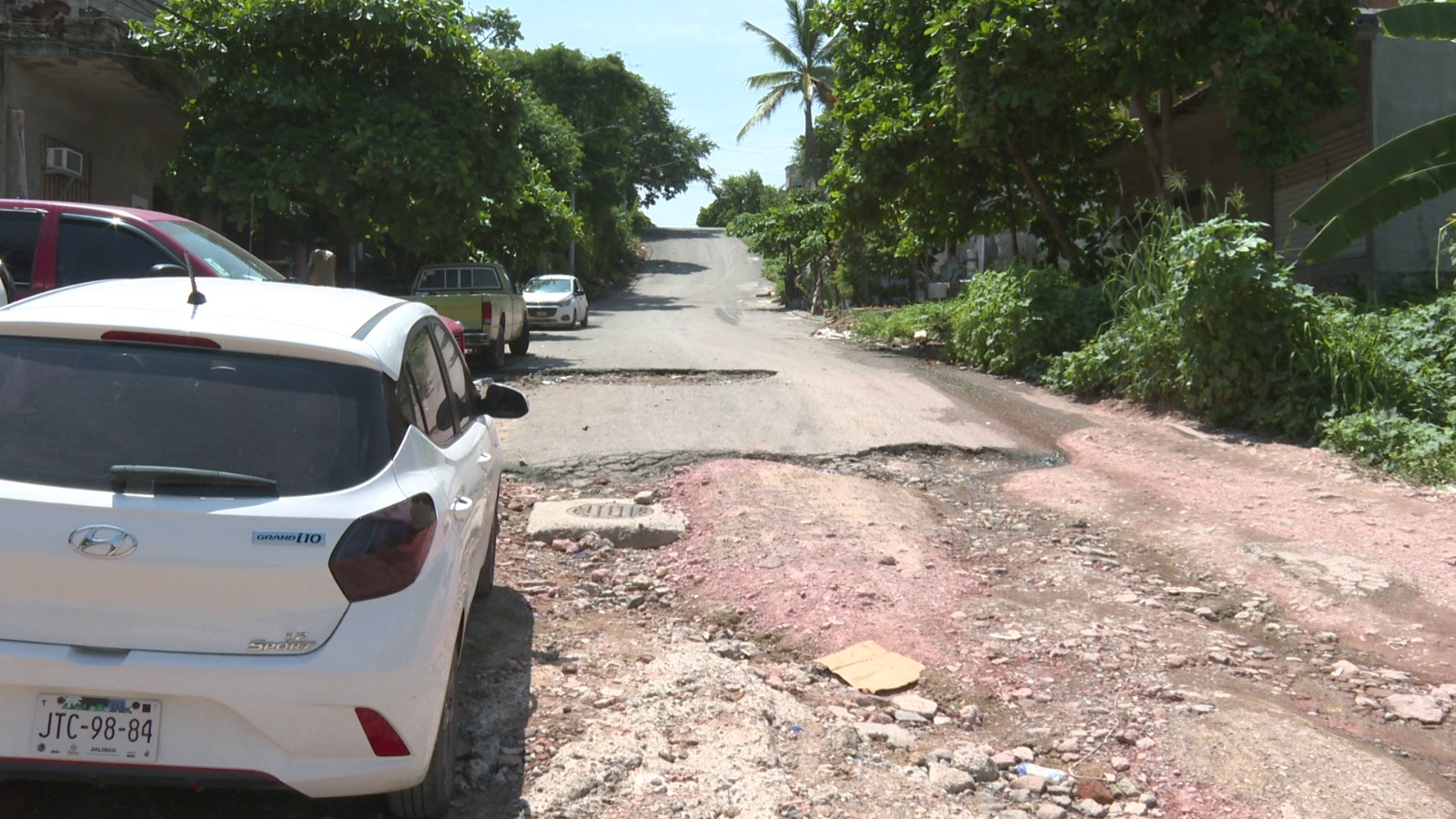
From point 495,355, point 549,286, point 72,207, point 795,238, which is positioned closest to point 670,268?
point 795,238

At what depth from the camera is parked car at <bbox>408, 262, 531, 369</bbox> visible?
16.0m

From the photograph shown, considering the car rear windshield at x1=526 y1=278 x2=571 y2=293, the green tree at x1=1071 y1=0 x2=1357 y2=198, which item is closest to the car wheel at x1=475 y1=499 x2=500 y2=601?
the green tree at x1=1071 y1=0 x2=1357 y2=198

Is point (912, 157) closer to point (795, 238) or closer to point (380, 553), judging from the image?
point (380, 553)

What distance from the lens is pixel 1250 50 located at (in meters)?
13.6

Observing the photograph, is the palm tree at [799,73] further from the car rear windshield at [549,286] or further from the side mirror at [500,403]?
the side mirror at [500,403]

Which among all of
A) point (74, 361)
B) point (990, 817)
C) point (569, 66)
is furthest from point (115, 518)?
point (569, 66)

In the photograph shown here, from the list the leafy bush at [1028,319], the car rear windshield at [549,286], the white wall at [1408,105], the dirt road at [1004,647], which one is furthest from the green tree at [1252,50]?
the car rear windshield at [549,286]

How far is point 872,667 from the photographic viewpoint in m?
5.27

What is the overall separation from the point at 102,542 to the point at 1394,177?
8.05 m

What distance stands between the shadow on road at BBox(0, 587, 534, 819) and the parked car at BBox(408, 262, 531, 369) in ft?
35.5

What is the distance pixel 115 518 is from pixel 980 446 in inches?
313

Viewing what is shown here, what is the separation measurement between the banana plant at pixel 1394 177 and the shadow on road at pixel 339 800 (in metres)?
6.41

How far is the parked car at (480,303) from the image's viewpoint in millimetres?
15992

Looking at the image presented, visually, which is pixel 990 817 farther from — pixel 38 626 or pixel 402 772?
pixel 38 626
